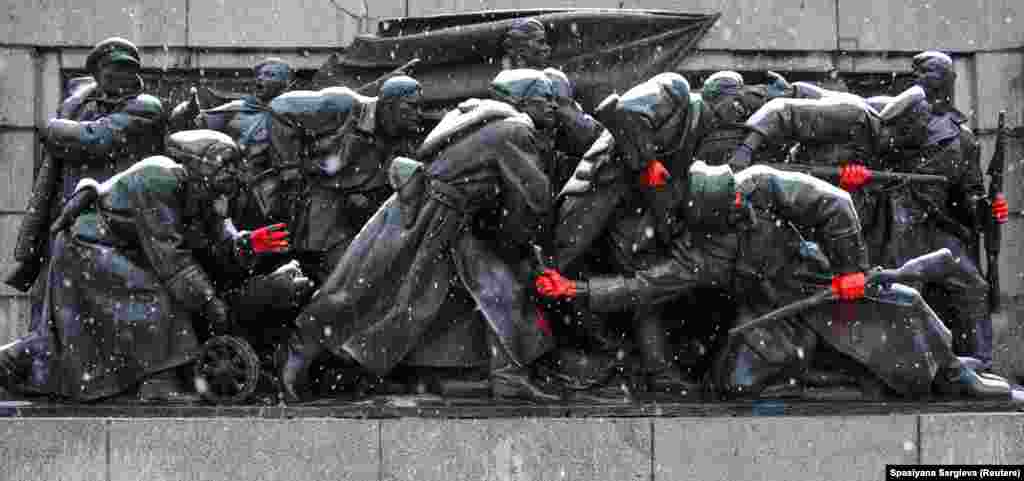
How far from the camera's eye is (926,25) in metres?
14.0

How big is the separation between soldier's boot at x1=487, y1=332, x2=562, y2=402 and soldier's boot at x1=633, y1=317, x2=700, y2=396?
0.74 metres

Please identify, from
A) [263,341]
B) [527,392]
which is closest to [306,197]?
[263,341]

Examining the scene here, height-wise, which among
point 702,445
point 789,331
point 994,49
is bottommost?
point 702,445

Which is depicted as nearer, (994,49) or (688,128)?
(688,128)

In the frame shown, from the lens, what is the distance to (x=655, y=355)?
11633mm

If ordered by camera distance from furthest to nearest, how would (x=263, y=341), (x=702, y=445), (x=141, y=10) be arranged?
1. (x=141, y=10)
2. (x=263, y=341)
3. (x=702, y=445)

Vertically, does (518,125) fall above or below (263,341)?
above

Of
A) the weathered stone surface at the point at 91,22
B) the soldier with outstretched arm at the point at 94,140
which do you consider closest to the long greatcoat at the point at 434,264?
the soldier with outstretched arm at the point at 94,140

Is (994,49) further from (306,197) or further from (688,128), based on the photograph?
(306,197)

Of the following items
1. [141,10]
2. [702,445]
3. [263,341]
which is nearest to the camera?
[702,445]

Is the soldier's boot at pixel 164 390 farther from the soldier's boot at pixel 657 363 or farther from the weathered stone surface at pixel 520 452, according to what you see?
the soldier's boot at pixel 657 363

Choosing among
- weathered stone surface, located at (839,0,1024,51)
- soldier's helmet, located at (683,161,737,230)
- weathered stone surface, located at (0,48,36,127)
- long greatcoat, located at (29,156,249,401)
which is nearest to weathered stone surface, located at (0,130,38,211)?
weathered stone surface, located at (0,48,36,127)

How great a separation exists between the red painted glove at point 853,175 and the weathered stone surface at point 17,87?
689cm

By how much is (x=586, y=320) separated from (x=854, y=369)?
2016mm
